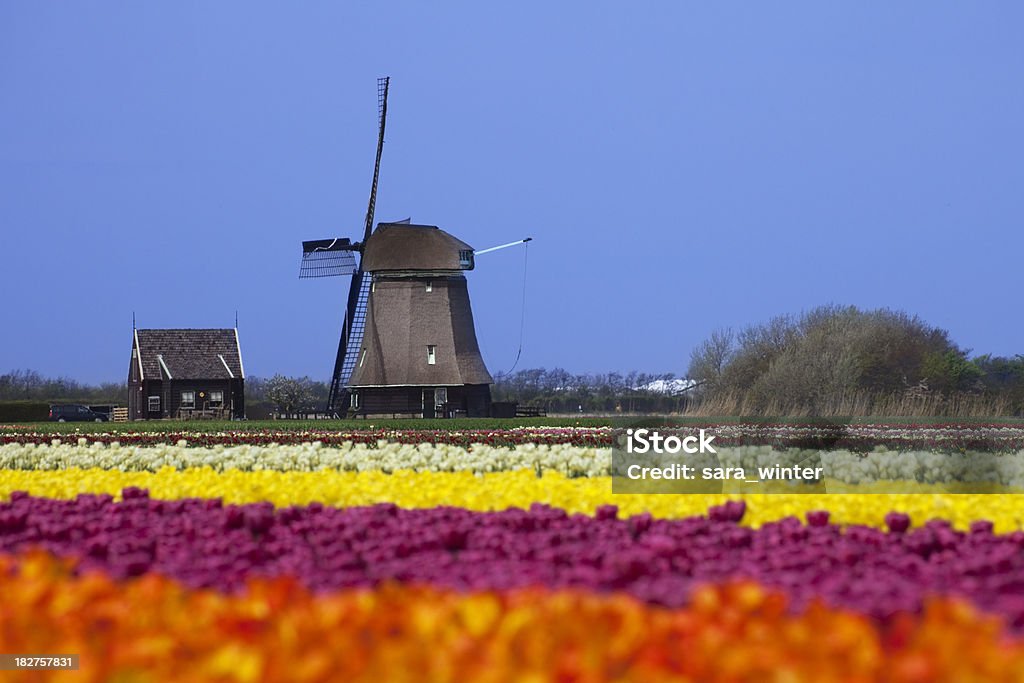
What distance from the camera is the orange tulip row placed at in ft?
9.20

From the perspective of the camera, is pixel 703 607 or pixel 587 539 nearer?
pixel 703 607

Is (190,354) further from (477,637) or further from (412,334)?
(477,637)

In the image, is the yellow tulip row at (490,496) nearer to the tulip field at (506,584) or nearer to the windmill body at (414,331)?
the tulip field at (506,584)

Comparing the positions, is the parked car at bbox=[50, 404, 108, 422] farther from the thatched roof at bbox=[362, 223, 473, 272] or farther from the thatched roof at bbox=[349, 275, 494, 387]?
the thatched roof at bbox=[362, 223, 473, 272]

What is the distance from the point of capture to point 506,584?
400 centimetres

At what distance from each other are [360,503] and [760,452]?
487 centimetres

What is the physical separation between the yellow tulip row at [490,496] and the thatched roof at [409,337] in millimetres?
32958

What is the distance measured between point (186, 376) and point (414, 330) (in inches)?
527

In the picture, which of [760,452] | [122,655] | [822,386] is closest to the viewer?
[122,655]

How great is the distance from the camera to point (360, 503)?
7.21 m

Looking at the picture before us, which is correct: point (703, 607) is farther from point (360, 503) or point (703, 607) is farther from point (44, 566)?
point (360, 503)

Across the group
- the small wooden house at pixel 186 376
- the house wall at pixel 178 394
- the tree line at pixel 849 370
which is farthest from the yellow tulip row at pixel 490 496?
the house wall at pixel 178 394

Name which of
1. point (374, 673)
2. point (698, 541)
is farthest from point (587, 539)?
point (374, 673)

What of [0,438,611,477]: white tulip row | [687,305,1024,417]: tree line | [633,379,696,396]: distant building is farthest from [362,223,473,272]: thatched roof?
[0,438,611,477]: white tulip row
